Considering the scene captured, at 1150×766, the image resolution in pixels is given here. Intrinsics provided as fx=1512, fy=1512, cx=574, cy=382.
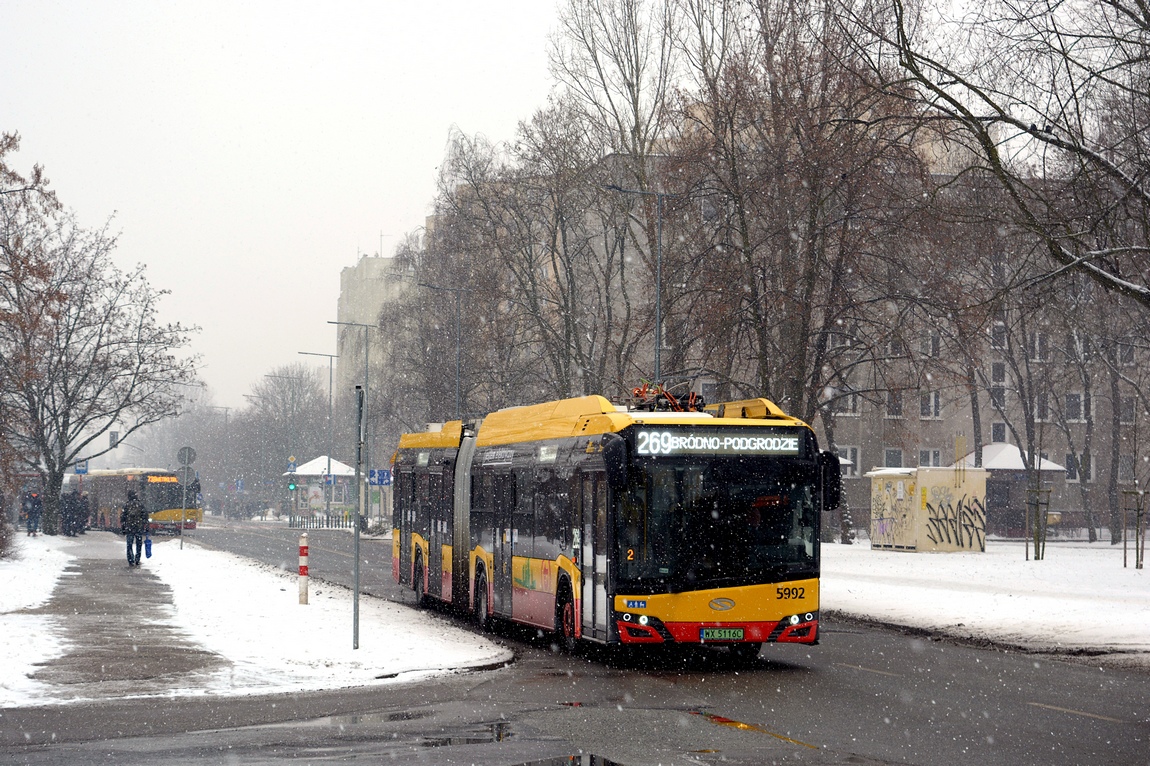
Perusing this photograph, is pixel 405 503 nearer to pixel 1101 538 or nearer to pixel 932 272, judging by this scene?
pixel 932 272

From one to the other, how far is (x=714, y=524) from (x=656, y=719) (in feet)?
13.7

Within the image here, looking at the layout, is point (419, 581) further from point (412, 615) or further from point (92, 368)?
point (92, 368)

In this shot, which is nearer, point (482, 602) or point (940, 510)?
point (482, 602)

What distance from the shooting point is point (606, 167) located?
49.5 meters

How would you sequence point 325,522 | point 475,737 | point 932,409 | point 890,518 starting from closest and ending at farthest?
1. point 475,737
2. point 890,518
3. point 932,409
4. point 325,522

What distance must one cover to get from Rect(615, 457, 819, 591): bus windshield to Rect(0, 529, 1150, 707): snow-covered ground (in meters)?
2.09

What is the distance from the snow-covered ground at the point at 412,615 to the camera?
15.1 meters

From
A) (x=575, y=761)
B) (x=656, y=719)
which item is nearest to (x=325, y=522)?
(x=656, y=719)

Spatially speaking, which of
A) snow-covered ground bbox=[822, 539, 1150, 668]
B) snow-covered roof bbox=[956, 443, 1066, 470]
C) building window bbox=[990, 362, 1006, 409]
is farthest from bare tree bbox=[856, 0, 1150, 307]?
building window bbox=[990, 362, 1006, 409]

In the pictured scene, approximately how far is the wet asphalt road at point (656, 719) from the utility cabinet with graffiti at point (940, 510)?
938 inches

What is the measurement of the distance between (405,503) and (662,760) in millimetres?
18277

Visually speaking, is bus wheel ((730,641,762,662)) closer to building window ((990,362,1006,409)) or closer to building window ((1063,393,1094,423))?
building window ((990,362,1006,409))

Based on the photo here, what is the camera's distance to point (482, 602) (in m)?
21.5

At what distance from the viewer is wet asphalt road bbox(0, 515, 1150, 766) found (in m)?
9.95
